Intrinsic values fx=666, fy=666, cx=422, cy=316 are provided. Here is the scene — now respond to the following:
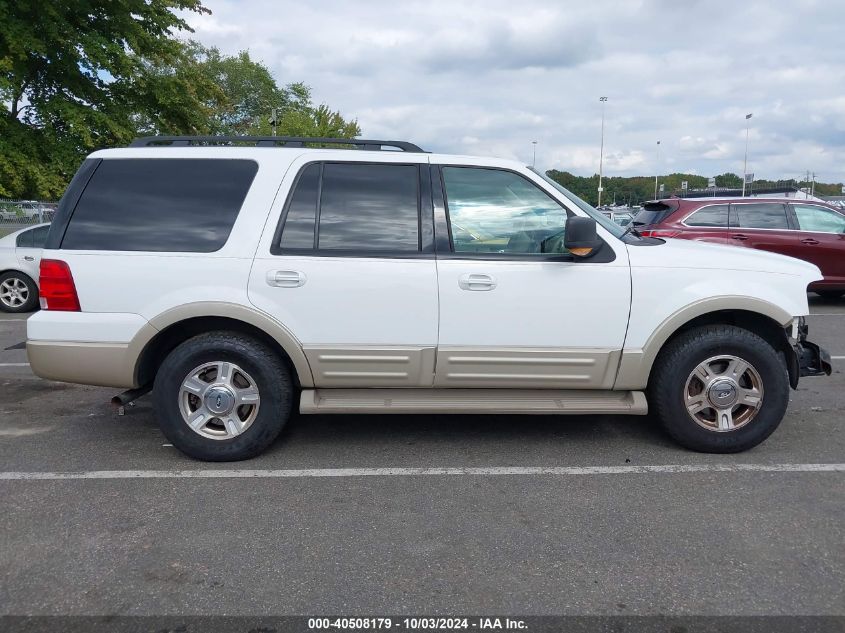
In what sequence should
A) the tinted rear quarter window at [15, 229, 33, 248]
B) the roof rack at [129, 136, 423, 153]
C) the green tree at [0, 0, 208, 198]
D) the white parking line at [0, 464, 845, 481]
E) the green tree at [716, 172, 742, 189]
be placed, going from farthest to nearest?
the green tree at [716, 172, 742, 189] → the green tree at [0, 0, 208, 198] → the tinted rear quarter window at [15, 229, 33, 248] → the roof rack at [129, 136, 423, 153] → the white parking line at [0, 464, 845, 481]

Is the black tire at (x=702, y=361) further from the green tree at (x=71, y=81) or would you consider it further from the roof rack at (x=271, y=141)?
the green tree at (x=71, y=81)

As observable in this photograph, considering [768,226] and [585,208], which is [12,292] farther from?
[768,226]

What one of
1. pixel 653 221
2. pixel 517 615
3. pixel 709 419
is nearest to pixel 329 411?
pixel 517 615

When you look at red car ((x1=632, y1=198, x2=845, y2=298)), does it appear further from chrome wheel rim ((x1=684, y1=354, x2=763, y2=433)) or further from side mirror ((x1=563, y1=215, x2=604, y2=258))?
side mirror ((x1=563, y1=215, x2=604, y2=258))

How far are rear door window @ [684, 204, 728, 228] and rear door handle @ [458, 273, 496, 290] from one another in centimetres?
715

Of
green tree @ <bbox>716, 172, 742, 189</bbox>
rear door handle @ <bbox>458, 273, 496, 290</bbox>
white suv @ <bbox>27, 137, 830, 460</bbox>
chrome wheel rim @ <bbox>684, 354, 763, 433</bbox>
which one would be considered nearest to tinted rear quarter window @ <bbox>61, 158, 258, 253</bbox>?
white suv @ <bbox>27, 137, 830, 460</bbox>

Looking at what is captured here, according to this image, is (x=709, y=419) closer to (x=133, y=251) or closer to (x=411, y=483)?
(x=411, y=483)

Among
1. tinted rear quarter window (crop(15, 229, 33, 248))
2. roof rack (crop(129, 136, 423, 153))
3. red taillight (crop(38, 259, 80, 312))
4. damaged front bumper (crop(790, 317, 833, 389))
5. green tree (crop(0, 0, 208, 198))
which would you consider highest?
green tree (crop(0, 0, 208, 198))

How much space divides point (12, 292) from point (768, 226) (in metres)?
11.6

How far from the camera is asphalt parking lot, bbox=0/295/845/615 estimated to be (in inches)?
107

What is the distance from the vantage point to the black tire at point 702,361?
13.5 feet

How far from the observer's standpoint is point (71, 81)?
17125mm

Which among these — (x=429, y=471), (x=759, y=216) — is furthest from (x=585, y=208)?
(x=759, y=216)

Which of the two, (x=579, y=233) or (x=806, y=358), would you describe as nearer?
(x=579, y=233)
